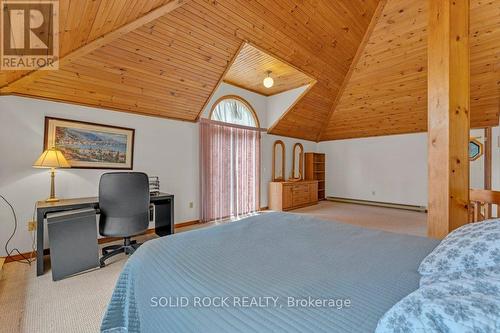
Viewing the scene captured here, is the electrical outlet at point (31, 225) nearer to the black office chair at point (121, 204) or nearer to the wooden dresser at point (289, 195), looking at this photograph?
the black office chair at point (121, 204)

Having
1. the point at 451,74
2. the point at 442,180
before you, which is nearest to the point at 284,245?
the point at 442,180

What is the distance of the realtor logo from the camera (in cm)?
166

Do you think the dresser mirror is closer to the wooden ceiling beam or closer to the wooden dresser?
the wooden dresser

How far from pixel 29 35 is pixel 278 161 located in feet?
16.5

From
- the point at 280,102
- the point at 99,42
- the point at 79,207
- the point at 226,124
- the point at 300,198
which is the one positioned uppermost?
the point at 280,102

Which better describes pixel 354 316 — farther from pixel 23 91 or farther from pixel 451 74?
pixel 23 91

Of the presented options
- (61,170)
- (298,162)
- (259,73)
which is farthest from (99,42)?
(298,162)

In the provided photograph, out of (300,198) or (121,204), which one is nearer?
(121,204)

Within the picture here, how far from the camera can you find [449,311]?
0.51m

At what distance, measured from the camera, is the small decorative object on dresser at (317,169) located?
263 inches

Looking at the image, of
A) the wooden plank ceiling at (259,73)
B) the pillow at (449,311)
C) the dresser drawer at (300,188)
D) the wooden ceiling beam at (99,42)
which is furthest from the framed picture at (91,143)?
the dresser drawer at (300,188)

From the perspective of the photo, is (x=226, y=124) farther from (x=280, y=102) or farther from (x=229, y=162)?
(x=280, y=102)

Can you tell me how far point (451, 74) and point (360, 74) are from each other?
127 inches

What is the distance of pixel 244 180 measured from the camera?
16.6 ft
